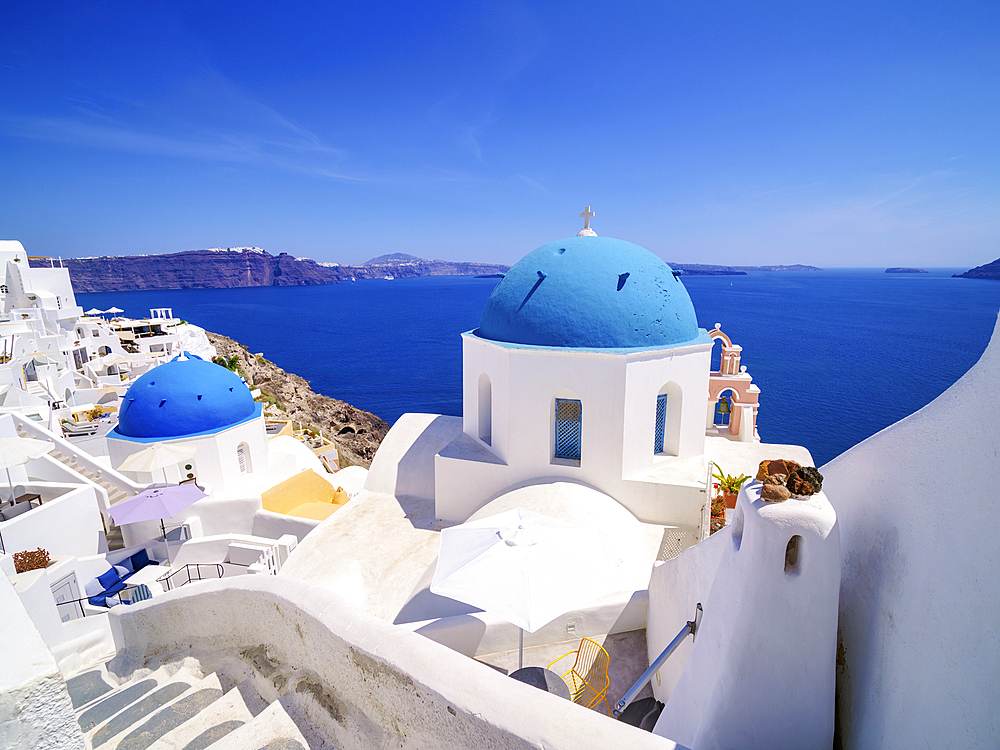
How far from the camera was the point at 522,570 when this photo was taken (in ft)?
19.2

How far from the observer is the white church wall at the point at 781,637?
320 centimetres

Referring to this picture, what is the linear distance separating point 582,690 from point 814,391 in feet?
169

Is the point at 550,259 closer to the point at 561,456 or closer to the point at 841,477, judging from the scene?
the point at 561,456

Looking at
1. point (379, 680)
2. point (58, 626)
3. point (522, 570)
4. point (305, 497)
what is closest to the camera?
point (379, 680)

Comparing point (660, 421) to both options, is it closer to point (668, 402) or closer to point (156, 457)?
point (668, 402)

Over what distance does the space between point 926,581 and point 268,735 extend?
4506mm

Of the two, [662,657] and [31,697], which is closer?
[31,697]

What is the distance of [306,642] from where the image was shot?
404cm

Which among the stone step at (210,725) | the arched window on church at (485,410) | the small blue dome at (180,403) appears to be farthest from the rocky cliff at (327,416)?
the stone step at (210,725)

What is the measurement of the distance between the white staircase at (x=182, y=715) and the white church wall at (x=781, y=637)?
3073mm

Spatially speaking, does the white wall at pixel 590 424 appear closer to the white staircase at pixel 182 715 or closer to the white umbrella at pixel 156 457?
the white staircase at pixel 182 715

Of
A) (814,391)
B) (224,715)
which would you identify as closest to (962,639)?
(224,715)

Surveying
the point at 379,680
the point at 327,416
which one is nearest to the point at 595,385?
the point at 379,680

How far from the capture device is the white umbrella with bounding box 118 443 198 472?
12.6m
